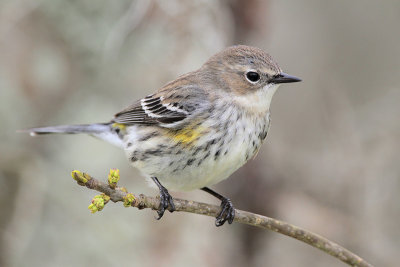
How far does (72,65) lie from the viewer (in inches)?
265

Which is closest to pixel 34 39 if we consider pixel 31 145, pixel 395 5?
pixel 31 145

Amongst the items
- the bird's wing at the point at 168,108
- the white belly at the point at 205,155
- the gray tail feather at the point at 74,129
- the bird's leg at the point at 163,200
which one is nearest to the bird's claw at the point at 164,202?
the bird's leg at the point at 163,200

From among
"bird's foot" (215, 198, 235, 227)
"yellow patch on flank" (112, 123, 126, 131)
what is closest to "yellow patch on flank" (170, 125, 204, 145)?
"bird's foot" (215, 198, 235, 227)

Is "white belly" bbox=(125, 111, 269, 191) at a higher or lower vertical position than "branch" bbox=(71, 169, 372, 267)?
higher

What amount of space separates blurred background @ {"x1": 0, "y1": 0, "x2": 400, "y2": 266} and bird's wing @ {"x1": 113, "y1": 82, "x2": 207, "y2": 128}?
0.98m

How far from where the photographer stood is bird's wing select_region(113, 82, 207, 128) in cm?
489

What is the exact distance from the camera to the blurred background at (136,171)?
6.17m

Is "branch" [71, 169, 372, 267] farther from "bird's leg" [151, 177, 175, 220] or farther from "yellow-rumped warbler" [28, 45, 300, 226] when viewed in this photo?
"yellow-rumped warbler" [28, 45, 300, 226]

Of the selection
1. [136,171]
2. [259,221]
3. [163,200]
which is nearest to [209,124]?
[163,200]

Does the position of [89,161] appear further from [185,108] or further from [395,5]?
[395,5]

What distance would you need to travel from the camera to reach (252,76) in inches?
194

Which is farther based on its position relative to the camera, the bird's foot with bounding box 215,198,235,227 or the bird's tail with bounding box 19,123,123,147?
the bird's tail with bounding box 19,123,123,147

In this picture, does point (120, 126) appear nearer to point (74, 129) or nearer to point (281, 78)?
point (74, 129)

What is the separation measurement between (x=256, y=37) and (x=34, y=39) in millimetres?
2420
